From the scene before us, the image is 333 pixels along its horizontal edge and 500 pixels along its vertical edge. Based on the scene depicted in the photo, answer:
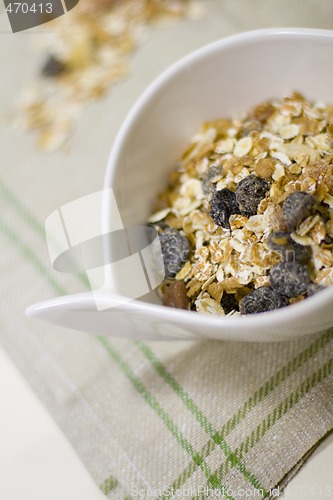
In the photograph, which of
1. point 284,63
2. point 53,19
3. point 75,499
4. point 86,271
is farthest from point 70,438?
point 53,19

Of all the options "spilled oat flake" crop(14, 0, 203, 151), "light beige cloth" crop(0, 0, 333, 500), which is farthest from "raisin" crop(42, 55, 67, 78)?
"light beige cloth" crop(0, 0, 333, 500)

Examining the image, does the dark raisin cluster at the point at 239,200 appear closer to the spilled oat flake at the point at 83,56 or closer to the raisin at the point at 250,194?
the raisin at the point at 250,194

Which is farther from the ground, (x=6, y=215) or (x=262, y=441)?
(x=6, y=215)

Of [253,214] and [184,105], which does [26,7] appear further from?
[253,214]

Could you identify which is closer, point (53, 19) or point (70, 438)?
point (70, 438)

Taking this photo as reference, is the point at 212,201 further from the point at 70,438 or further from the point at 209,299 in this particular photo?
the point at 70,438

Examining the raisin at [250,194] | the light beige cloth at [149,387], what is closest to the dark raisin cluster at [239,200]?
the raisin at [250,194]

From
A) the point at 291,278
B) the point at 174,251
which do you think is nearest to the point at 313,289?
the point at 291,278
